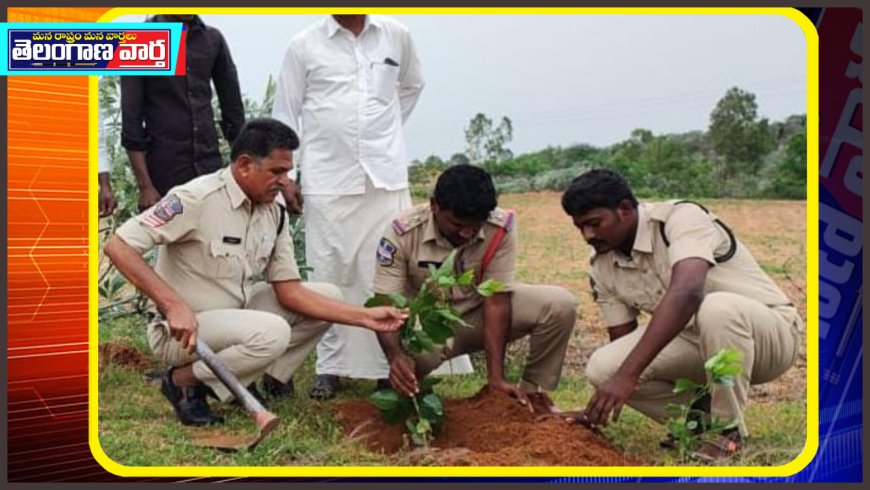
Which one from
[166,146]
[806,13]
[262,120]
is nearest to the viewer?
[806,13]

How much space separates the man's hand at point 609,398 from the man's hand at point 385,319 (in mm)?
804

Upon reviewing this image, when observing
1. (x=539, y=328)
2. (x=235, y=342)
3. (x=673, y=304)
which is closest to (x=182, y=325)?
(x=235, y=342)

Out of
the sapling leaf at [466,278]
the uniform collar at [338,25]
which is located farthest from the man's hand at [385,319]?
the uniform collar at [338,25]

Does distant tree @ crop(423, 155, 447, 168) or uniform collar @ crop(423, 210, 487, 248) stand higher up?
distant tree @ crop(423, 155, 447, 168)

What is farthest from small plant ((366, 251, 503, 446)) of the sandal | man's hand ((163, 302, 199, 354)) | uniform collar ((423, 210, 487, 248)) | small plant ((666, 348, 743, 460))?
the sandal

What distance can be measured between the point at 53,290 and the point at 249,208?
2.93 ft

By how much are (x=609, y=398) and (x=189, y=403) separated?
5.54 ft

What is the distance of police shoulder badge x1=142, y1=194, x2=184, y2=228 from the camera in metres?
5.87

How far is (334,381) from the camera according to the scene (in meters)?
6.68

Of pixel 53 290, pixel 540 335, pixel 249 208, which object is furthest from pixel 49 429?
pixel 540 335

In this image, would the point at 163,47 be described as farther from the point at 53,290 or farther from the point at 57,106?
the point at 53,290

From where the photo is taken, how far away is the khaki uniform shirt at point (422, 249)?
616cm

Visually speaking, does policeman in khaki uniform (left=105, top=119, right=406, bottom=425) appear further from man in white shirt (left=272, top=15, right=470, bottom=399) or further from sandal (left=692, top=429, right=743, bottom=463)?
sandal (left=692, top=429, right=743, bottom=463)

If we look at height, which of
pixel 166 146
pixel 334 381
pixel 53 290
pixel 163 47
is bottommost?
pixel 334 381
